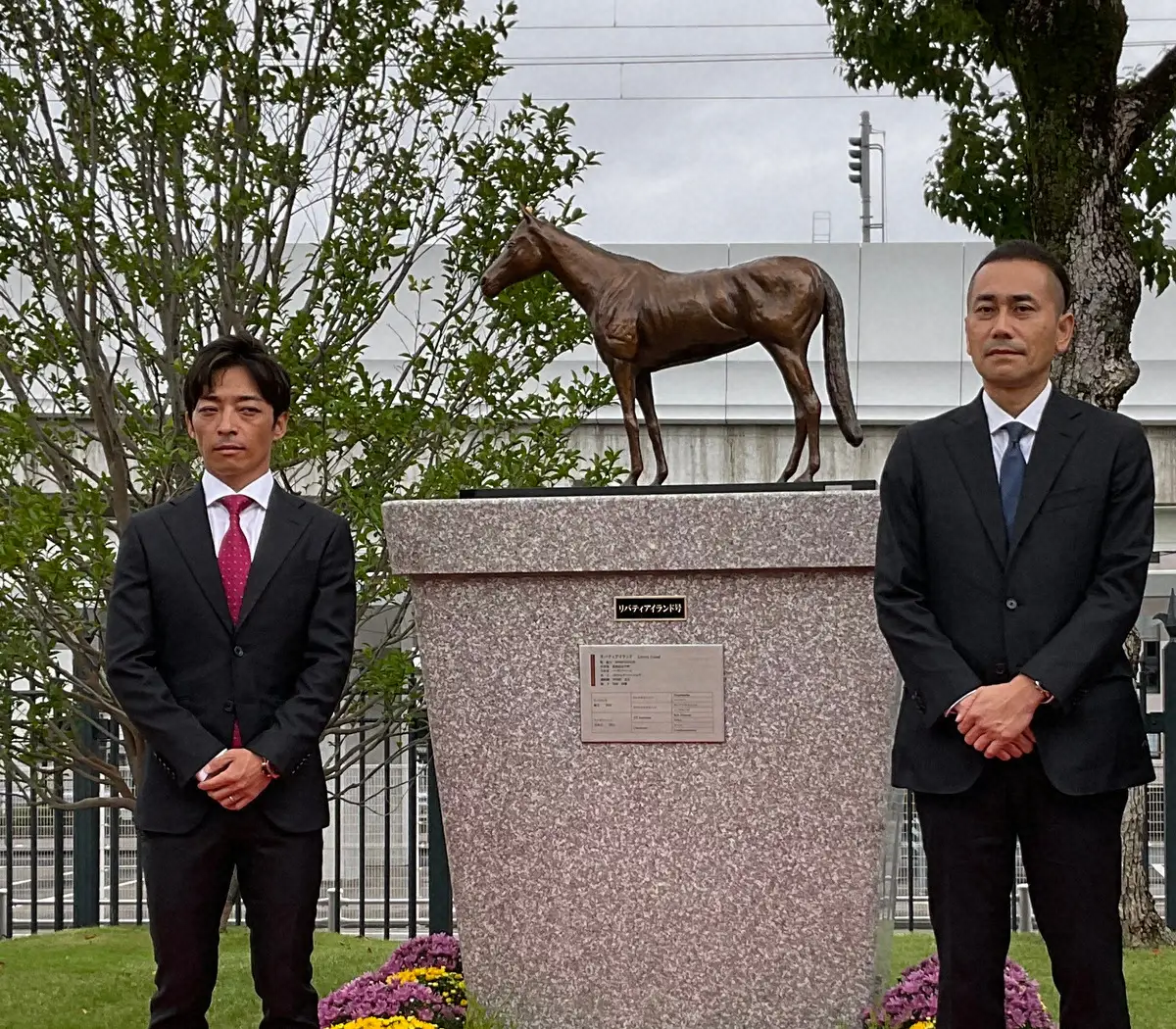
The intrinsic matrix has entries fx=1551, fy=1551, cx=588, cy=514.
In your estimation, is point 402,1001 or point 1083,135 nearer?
point 402,1001

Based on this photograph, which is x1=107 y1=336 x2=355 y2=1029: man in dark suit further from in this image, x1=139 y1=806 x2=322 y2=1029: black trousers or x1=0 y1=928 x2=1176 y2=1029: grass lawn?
x1=0 y1=928 x2=1176 y2=1029: grass lawn

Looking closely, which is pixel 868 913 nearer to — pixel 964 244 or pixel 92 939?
pixel 92 939

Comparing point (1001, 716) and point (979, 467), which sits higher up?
point (979, 467)

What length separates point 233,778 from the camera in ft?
10.2

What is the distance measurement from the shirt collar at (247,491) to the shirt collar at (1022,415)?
1.55 meters

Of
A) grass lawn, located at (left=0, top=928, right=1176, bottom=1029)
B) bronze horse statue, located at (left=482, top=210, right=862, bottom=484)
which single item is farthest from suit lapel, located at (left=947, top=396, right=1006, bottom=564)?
grass lawn, located at (left=0, top=928, right=1176, bottom=1029)

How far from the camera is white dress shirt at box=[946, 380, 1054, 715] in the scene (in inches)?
123

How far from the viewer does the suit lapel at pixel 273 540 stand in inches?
130

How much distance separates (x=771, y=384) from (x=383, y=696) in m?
6.21

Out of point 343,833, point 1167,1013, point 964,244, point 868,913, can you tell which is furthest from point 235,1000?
point 964,244

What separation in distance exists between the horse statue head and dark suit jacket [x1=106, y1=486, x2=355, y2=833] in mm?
1122

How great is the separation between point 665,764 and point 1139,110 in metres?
4.20

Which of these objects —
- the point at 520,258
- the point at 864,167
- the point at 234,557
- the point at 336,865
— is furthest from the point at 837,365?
the point at 864,167

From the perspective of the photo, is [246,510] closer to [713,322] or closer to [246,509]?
[246,509]
